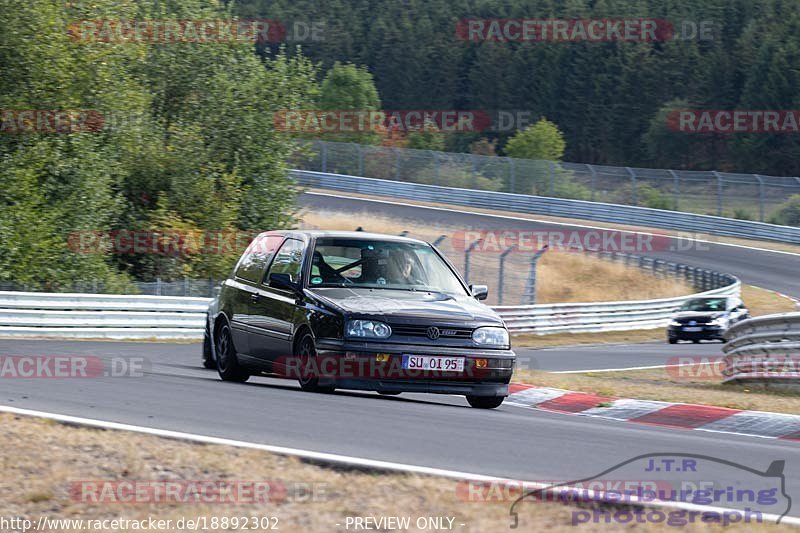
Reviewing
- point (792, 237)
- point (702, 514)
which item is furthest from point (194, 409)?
point (792, 237)

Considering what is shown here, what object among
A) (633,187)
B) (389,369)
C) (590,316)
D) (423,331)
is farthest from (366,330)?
(633,187)

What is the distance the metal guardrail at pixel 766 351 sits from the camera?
1437 cm

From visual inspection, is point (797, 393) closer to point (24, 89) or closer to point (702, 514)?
point (702, 514)

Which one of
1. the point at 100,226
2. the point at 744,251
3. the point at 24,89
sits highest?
the point at 24,89

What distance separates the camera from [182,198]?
31453 millimetres

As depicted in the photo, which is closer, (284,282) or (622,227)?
(284,282)

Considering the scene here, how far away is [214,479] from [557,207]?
4816 centimetres

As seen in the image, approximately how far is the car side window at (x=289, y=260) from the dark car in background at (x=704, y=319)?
1936 cm

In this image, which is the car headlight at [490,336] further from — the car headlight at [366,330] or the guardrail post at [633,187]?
the guardrail post at [633,187]

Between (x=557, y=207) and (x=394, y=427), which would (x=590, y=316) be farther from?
(x=394, y=427)

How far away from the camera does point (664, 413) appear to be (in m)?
10.7

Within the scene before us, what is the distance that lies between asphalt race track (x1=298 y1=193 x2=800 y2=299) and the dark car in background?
1149 cm

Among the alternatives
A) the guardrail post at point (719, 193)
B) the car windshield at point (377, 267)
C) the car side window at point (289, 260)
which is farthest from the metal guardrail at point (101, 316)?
the guardrail post at point (719, 193)

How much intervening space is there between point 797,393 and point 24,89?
61.3 ft
